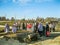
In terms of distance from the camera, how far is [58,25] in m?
6.25

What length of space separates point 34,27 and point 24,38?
37cm

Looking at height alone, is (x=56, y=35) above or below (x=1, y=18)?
below

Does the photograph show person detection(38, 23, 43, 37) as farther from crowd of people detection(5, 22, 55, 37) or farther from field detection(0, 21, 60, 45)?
field detection(0, 21, 60, 45)

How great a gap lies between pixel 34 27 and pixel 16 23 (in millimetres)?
437

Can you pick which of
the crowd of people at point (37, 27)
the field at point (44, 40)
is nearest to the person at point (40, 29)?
the crowd of people at point (37, 27)

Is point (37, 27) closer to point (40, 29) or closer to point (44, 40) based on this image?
point (40, 29)

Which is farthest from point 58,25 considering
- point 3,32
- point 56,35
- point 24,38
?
point 3,32

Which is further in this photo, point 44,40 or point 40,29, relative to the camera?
point 40,29

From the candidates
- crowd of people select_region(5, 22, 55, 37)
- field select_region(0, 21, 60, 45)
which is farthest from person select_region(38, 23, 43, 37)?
field select_region(0, 21, 60, 45)

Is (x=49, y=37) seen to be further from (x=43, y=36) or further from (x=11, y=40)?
(x=11, y=40)

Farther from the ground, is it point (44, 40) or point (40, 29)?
point (40, 29)

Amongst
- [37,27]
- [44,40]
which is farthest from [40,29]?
[44,40]

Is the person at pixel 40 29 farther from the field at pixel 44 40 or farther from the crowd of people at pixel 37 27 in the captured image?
the field at pixel 44 40

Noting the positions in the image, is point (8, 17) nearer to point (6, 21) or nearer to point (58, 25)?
point (6, 21)
